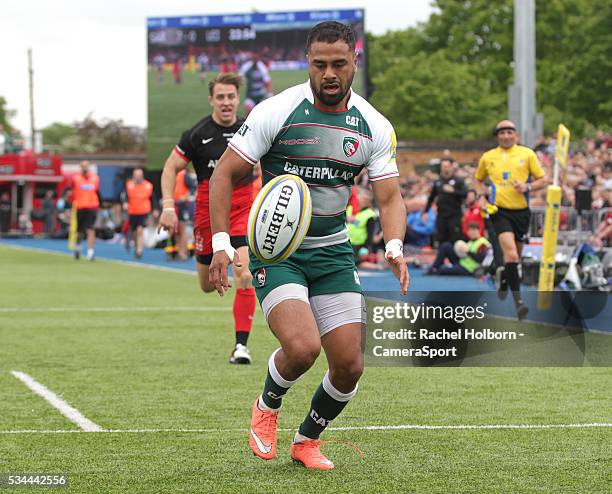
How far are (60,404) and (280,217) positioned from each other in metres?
3.16

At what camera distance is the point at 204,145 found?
10.5 meters

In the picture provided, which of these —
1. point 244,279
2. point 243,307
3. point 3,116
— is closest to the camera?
point 244,279

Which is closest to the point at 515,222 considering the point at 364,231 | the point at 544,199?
the point at 544,199

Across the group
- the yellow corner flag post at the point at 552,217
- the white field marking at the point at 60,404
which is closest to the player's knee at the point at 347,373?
the white field marking at the point at 60,404

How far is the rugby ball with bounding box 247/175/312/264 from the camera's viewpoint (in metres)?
6.02

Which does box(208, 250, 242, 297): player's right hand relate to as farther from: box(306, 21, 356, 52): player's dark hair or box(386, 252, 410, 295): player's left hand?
box(306, 21, 356, 52): player's dark hair

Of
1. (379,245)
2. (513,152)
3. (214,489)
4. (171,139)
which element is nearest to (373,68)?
(171,139)

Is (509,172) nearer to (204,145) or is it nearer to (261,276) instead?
(204,145)

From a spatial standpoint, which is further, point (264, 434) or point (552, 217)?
point (552, 217)

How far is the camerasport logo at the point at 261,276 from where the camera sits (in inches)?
247

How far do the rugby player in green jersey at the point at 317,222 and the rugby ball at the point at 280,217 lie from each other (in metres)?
0.15

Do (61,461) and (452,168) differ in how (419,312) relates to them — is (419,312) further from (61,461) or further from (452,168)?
(452,168)

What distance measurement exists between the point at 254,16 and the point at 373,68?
129 feet

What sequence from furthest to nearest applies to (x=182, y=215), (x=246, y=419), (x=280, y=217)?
(x=182, y=215), (x=246, y=419), (x=280, y=217)
